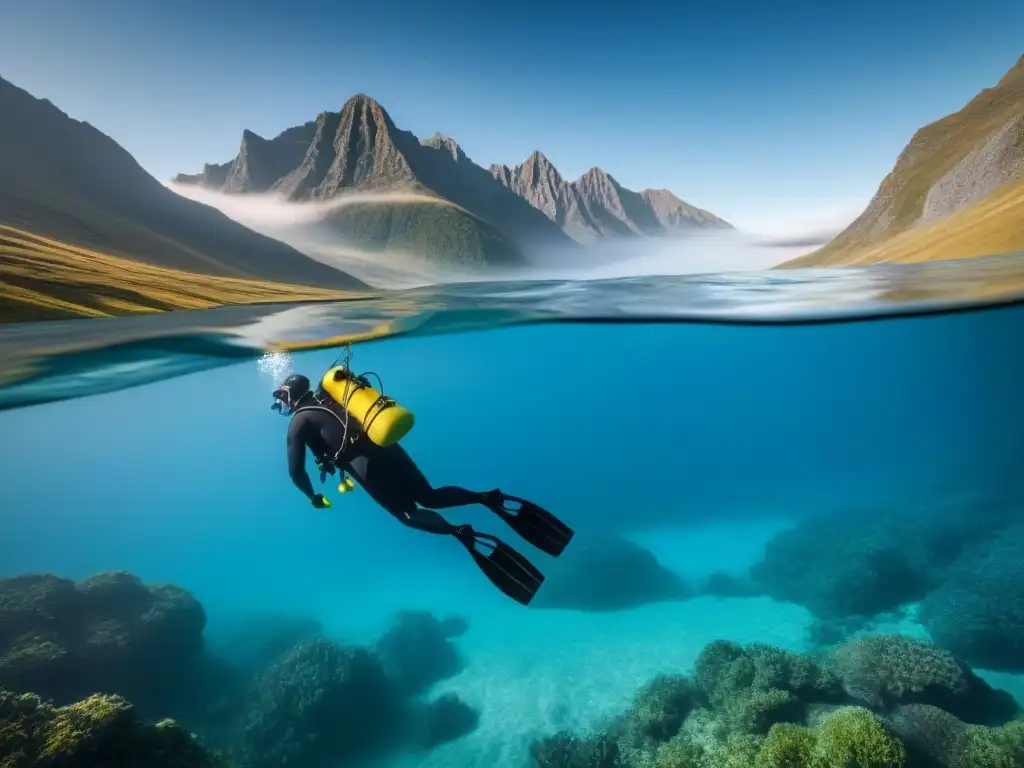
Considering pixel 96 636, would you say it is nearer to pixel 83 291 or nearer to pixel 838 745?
pixel 83 291

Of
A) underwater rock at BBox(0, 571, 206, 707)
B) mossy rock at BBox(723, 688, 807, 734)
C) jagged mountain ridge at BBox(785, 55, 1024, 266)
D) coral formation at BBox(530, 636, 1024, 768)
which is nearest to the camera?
coral formation at BBox(530, 636, 1024, 768)

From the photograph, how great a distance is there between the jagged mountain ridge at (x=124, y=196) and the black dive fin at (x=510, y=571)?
70.5 m

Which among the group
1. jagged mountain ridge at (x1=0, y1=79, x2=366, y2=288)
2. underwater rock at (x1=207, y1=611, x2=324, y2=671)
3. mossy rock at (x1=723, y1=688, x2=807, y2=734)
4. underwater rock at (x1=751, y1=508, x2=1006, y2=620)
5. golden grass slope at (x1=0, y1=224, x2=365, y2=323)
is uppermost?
jagged mountain ridge at (x1=0, y1=79, x2=366, y2=288)

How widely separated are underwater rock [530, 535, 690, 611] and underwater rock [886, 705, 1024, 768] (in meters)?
9.00

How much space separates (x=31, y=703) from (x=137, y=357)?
293 inches

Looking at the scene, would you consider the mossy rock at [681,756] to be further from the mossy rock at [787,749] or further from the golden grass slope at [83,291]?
the golden grass slope at [83,291]

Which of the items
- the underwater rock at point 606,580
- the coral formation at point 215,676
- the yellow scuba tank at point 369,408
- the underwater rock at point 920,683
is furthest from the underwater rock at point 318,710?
the underwater rock at point 920,683

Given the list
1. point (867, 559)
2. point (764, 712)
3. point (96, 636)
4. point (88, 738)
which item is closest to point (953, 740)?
point (764, 712)

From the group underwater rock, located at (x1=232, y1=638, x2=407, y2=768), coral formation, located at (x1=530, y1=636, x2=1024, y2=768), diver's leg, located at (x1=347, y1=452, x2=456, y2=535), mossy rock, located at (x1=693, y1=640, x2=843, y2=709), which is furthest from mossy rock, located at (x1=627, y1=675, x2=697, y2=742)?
diver's leg, located at (x1=347, y1=452, x2=456, y2=535)

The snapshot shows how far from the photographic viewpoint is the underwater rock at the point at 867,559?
609 inches

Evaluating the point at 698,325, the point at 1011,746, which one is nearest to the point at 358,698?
the point at 1011,746

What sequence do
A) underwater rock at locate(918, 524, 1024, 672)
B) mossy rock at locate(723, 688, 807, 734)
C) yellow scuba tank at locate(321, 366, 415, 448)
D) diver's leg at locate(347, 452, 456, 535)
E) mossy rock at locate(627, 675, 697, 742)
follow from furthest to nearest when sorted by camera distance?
underwater rock at locate(918, 524, 1024, 672) < mossy rock at locate(627, 675, 697, 742) < mossy rock at locate(723, 688, 807, 734) < diver's leg at locate(347, 452, 456, 535) < yellow scuba tank at locate(321, 366, 415, 448)

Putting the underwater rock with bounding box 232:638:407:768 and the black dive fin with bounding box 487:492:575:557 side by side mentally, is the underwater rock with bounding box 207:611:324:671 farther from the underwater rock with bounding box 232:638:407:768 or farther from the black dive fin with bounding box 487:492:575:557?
the black dive fin with bounding box 487:492:575:557

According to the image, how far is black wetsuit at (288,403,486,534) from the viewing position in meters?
6.45
